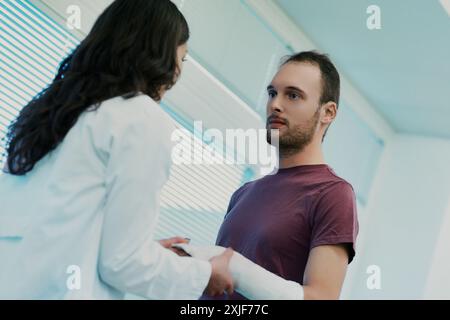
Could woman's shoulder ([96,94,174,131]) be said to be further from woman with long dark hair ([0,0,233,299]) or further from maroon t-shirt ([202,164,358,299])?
maroon t-shirt ([202,164,358,299])

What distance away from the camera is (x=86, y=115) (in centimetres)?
126

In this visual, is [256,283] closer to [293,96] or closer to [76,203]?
[76,203]

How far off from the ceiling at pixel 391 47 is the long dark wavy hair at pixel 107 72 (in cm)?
211

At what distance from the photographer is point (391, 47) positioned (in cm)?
361

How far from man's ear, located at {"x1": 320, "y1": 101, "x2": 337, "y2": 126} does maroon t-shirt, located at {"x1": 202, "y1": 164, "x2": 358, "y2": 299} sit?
0.20 metres

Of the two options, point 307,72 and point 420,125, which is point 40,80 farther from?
point 420,125

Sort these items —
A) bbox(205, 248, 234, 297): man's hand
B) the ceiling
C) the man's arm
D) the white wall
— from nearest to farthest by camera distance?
bbox(205, 248, 234, 297): man's hand, the man's arm, the ceiling, the white wall

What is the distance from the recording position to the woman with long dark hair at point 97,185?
1192 mm

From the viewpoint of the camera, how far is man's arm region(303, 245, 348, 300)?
146 cm

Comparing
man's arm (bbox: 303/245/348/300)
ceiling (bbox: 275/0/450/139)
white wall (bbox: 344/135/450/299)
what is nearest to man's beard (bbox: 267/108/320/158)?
man's arm (bbox: 303/245/348/300)

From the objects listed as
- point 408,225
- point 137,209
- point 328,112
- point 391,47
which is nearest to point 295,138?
point 328,112

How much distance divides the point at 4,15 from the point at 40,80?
259 millimetres

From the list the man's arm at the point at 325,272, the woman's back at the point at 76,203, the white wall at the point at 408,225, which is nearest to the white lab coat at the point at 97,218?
the woman's back at the point at 76,203

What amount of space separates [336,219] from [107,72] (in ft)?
2.02
